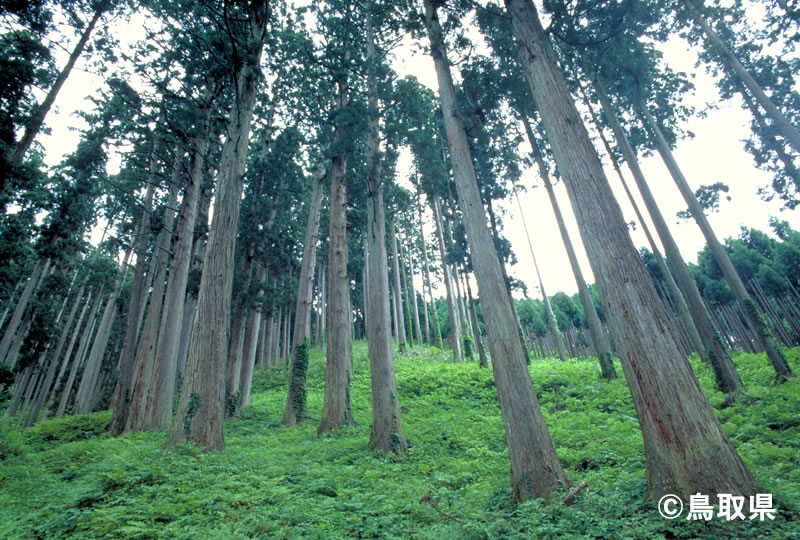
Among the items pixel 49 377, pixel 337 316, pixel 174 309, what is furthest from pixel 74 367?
pixel 337 316

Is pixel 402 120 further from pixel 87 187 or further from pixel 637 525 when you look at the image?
pixel 87 187

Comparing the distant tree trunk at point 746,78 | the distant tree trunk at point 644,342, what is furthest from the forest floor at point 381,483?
the distant tree trunk at point 746,78

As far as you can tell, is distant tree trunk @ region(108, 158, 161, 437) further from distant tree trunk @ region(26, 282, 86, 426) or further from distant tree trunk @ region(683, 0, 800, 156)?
distant tree trunk @ region(683, 0, 800, 156)

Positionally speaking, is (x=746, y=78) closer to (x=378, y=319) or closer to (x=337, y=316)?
(x=378, y=319)

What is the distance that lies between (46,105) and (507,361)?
13.7 metres

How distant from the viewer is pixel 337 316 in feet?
31.6

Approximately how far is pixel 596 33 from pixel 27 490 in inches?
613

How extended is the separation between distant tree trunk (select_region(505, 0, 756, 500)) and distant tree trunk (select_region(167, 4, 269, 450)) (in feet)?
22.0

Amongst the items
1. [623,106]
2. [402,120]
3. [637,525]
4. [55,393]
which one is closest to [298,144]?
[402,120]

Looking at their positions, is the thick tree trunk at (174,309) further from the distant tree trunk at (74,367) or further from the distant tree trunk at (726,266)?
the distant tree trunk at (74,367)

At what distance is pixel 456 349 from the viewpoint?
2089 centimetres

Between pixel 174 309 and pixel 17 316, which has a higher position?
pixel 17 316

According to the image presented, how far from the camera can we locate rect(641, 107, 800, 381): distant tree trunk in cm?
948

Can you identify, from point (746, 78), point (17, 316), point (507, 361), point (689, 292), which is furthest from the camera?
point (17, 316)
